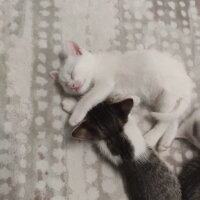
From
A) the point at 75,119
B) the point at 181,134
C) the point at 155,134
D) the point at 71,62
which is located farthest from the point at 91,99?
the point at 181,134

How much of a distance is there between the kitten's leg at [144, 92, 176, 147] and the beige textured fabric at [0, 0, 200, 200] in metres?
0.12

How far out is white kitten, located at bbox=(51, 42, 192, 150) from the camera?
1344mm

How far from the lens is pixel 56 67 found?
4.81ft

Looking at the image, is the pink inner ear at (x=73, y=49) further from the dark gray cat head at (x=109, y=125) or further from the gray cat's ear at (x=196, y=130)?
the gray cat's ear at (x=196, y=130)

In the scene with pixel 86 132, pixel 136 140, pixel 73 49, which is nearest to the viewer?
pixel 86 132

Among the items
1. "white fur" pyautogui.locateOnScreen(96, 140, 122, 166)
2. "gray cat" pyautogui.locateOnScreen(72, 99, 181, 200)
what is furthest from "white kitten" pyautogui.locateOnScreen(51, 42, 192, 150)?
"white fur" pyautogui.locateOnScreen(96, 140, 122, 166)

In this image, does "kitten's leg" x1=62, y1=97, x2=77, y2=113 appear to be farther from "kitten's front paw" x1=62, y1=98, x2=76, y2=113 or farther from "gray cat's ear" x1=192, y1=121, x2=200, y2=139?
"gray cat's ear" x1=192, y1=121, x2=200, y2=139

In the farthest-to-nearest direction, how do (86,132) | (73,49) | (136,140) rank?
1. (73,49)
2. (136,140)
3. (86,132)

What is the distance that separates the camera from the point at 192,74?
1.58 metres

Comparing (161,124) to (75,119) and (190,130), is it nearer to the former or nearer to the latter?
(190,130)

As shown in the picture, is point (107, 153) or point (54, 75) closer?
point (107, 153)

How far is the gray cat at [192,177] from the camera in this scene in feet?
4.02

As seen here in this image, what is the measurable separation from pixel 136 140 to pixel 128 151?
0.07 metres

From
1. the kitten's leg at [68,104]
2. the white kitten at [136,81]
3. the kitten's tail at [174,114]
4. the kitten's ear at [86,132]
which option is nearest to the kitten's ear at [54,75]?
the white kitten at [136,81]
